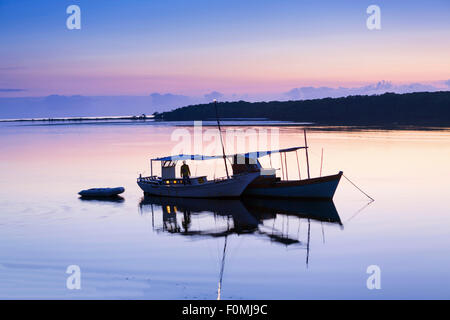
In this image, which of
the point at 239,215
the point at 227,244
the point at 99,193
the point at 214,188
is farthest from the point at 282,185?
the point at 99,193

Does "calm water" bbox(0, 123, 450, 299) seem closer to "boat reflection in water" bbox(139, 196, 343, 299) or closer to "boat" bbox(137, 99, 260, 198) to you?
"boat reflection in water" bbox(139, 196, 343, 299)

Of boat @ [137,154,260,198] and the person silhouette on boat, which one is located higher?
the person silhouette on boat

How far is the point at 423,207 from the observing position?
29156 mm

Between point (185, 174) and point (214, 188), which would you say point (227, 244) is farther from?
point (185, 174)

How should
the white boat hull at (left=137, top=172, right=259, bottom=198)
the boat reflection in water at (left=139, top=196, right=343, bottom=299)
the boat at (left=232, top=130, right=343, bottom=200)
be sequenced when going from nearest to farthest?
the boat reflection in water at (left=139, top=196, right=343, bottom=299) < the boat at (left=232, top=130, right=343, bottom=200) < the white boat hull at (left=137, top=172, right=259, bottom=198)

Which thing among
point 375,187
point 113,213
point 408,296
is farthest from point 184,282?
point 375,187

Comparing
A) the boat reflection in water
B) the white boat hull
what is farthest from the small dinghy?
the white boat hull

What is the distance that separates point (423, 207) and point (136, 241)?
15.5m

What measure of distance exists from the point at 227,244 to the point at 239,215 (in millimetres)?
5954

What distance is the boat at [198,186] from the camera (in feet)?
105

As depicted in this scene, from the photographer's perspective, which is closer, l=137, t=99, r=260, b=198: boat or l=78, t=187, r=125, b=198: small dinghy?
l=137, t=99, r=260, b=198: boat

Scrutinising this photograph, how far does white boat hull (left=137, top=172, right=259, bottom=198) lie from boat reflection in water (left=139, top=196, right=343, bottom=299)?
359mm

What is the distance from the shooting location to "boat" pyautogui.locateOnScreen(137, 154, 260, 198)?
31.9 m
